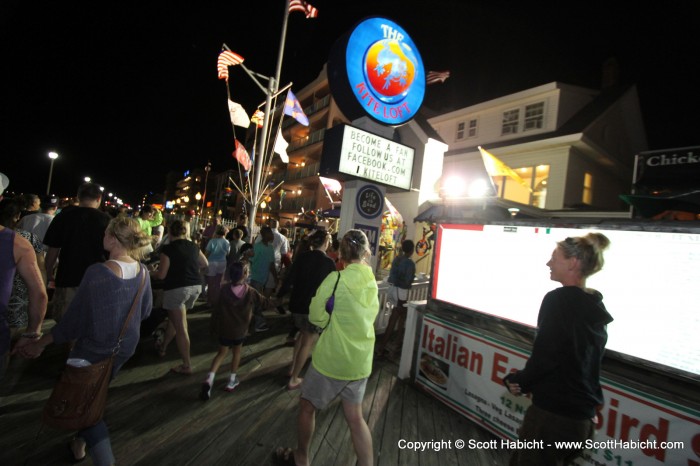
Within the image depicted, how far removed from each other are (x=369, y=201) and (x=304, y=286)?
187 centimetres

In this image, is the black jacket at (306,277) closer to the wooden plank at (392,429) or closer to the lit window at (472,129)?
the wooden plank at (392,429)

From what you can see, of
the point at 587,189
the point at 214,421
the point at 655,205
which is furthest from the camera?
the point at 587,189

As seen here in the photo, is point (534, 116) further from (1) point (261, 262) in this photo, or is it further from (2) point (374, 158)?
(1) point (261, 262)

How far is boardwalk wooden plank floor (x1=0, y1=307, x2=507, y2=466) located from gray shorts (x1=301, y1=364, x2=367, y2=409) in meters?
0.93

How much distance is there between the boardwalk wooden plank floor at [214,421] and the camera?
115 inches

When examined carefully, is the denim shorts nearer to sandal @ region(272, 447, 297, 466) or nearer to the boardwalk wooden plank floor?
the boardwalk wooden plank floor

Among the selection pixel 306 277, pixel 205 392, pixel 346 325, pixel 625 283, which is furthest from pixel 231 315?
pixel 625 283

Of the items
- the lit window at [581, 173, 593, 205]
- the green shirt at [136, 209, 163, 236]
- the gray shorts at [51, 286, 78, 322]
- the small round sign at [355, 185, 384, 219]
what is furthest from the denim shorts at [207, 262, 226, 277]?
the lit window at [581, 173, 593, 205]

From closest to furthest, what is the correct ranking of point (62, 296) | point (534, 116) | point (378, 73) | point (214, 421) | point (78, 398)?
point (78, 398) < point (214, 421) < point (62, 296) < point (378, 73) < point (534, 116)

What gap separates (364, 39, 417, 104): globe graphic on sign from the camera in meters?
4.94

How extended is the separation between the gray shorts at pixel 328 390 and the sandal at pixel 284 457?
27.4 inches

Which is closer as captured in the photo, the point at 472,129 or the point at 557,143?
the point at 557,143

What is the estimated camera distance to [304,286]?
4.46 meters

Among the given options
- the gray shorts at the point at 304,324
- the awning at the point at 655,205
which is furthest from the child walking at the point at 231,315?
the awning at the point at 655,205
